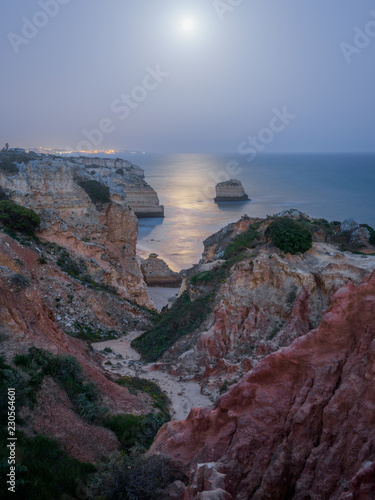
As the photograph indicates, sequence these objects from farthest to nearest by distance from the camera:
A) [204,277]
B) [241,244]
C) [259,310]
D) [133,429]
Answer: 1. [241,244]
2. [204,277]
3. [259,310]
4. [133,429]

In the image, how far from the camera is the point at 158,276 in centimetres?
3741

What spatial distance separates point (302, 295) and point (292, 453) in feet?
30.8

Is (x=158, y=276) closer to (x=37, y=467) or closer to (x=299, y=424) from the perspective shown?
(x=37, y=467)

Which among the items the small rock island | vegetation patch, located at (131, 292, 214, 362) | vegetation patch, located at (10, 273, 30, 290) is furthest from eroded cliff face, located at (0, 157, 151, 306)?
the small rock island

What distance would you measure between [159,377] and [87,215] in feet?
59.8

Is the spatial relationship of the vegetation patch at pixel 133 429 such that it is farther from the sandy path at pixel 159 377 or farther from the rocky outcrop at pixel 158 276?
the rocky outcrop at pixel 158 276

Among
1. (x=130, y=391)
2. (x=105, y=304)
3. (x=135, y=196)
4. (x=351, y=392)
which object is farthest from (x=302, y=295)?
(x=135, y=196)

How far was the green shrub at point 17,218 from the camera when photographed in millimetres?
22438

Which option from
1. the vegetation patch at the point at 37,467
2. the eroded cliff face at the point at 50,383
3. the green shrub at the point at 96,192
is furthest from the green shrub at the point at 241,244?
the green shrub at the point at 96,192

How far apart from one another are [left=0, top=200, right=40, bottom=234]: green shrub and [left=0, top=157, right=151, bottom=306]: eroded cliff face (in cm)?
379

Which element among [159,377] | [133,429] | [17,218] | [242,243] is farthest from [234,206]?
[133,429]

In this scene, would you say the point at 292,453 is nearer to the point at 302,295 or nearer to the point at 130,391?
the point at 130,391

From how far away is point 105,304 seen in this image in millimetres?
22516

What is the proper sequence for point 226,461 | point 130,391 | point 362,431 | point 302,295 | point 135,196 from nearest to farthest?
1. point 362,431
2. point 226,461
3. point 130,391
4. point 302,295
5. point 135,196
